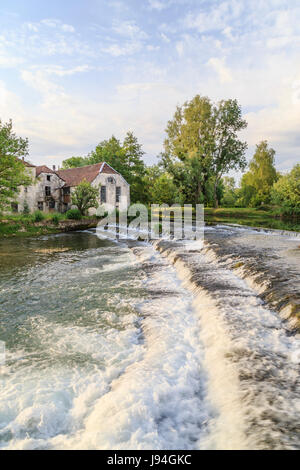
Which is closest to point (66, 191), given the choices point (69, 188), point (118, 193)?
point (69, 188)

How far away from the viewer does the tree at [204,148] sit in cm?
4681

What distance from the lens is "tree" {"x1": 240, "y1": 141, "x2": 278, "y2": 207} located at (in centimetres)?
5725

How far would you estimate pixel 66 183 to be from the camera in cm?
4438

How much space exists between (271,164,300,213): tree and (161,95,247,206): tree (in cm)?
1169

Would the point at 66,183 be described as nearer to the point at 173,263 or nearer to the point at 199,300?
the point at 173,263

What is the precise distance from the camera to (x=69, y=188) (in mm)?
43219

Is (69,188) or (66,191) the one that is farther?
(66,191)

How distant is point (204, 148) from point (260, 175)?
17.2 metres

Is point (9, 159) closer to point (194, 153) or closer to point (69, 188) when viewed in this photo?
point (69, 188)

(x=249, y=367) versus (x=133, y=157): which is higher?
(x=133, y=157)

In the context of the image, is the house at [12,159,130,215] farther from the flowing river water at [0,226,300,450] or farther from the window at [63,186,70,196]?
the flowing river water at [0,226,300,450]

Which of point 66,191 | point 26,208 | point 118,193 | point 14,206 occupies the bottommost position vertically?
point 26,208

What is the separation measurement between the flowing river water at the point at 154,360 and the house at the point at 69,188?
32.1m

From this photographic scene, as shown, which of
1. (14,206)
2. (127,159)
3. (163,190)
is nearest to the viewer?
(14,206)
